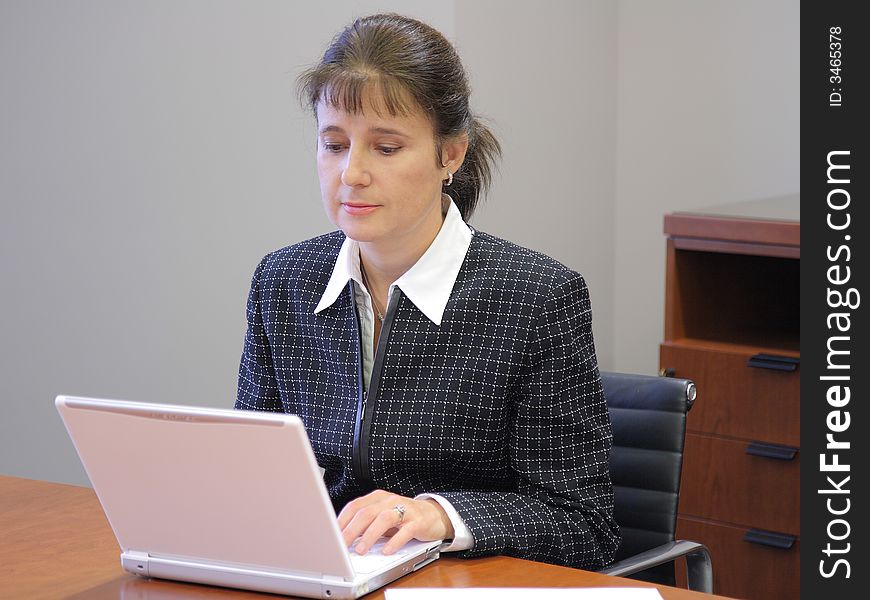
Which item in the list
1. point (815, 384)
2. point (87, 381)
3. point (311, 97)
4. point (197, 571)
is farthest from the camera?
point (87, 381)

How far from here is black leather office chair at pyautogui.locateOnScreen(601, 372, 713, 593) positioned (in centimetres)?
191

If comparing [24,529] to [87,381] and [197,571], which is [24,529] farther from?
[87,381]

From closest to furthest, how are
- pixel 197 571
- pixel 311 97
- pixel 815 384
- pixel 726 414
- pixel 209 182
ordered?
pixel 197 571, pixel 311 97, pixel 815 384, pixel 726 414, pixel 209 182

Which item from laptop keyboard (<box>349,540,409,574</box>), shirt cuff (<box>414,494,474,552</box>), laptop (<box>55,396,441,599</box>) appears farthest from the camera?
shirt cuff (<box>414,494,474,552</box>)

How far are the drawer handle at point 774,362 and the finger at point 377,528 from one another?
4.61 ft

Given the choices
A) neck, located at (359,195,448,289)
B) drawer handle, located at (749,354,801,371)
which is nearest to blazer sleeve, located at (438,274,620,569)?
neck, located at (359,195,448,289)

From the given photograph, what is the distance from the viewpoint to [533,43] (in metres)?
3.04

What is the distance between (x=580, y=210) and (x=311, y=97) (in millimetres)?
1684

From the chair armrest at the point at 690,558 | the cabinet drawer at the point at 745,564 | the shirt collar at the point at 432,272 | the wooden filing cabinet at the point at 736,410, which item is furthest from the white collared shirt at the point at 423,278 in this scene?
the cabinet drawer at the point at 745,564

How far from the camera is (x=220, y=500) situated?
1305mm

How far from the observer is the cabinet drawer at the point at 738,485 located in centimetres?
263

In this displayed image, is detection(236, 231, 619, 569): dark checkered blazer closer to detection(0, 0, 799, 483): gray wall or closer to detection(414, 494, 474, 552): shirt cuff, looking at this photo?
detection(414, 494, 474, 552): shirt cuff

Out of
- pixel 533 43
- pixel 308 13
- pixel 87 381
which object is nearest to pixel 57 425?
pixel 87 381

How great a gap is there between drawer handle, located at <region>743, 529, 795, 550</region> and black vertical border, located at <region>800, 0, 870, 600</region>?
0.60m
